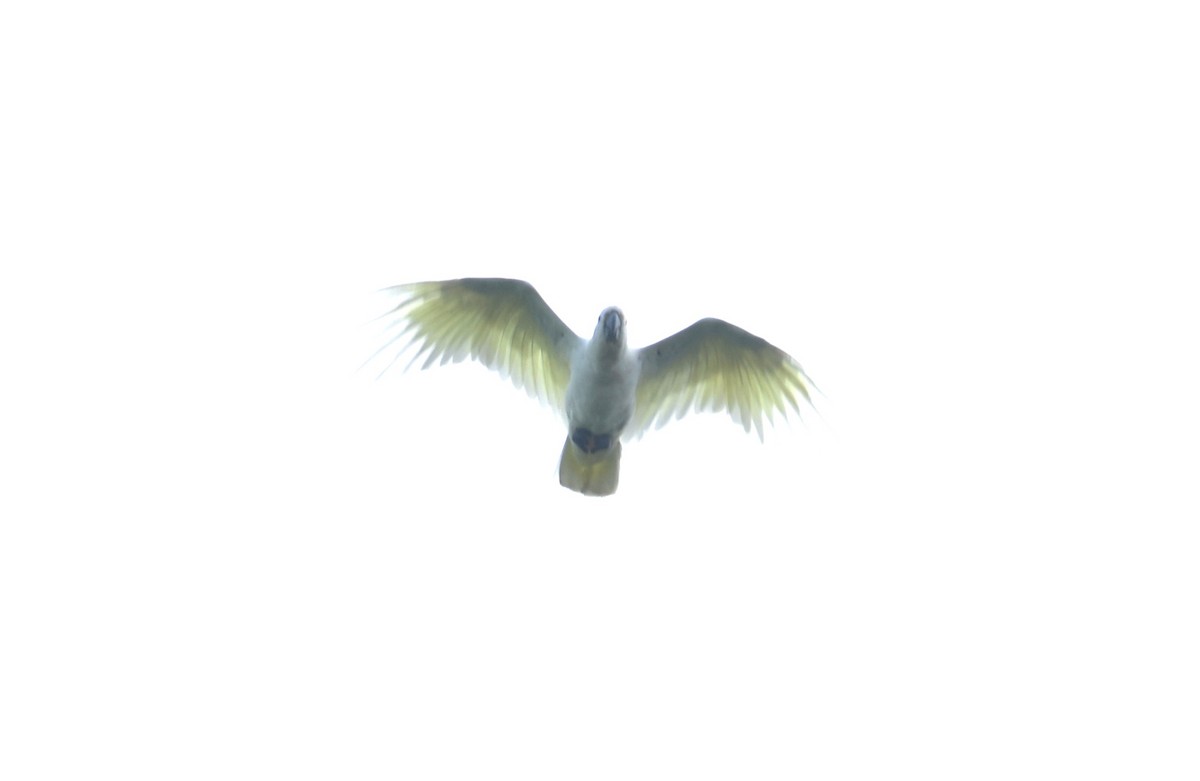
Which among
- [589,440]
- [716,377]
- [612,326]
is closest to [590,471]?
[589,440]

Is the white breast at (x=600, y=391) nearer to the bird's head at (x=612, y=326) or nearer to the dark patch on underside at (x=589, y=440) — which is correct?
the dark patch on underside at (x=589, y=440)

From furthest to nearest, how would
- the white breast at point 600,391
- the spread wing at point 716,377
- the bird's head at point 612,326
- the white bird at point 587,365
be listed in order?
the spread wing at point 716,377 < the white bird at point 587,365 < the white breast at point 600,391 < the bird's head at point 612,326

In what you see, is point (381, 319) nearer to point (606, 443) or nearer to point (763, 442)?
point (606, 443)

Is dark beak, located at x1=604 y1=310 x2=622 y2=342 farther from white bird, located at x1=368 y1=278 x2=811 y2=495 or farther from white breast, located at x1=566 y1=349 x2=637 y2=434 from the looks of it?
white bird, located at x1=368 y1=278 x2=811 y2=495

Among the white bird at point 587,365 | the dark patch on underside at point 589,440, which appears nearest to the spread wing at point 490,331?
the white bird at point 587,365

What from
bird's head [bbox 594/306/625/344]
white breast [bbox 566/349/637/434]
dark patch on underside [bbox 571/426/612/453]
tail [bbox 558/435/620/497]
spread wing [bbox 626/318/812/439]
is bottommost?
tail [bbox 558/435/620/497]

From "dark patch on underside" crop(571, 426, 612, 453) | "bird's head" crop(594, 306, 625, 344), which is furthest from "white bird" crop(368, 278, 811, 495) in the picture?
"bird's head" crop(594, 306, 625, 344)
